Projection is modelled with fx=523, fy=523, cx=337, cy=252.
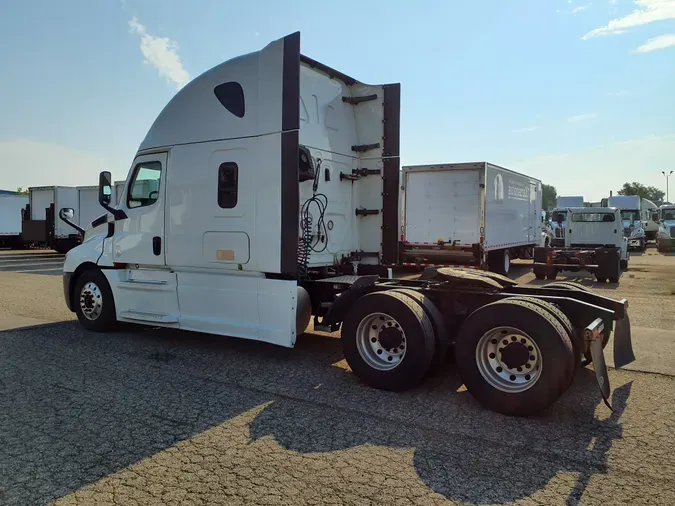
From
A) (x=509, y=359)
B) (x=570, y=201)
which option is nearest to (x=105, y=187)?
(x=509, y=359)

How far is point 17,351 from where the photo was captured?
688 cm

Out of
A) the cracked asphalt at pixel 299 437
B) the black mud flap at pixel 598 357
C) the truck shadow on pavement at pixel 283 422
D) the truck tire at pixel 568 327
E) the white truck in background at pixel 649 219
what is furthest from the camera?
the white truck in background at pixel 649 219

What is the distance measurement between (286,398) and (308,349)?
202 centimetres

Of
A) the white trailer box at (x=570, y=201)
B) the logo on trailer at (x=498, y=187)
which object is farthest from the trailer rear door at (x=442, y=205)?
the white trailer box at (x=570, y=201)

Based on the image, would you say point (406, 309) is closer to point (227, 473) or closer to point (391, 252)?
point (227, 473)

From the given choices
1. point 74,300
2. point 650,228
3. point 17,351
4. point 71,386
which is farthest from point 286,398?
point 650,228

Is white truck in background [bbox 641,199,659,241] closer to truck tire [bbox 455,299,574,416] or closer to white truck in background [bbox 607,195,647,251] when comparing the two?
white truck in background [bbox 607,195,647,251]

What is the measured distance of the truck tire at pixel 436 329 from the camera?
17.1 feet

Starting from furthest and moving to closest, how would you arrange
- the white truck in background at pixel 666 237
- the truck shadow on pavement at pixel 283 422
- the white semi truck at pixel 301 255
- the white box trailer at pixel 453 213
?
the white truck in background at pixel 666 237, the white box trailer at pixel 453 213, the white semi truck at pixel 301 255, the truck shadow on pavement at pixel 283 422

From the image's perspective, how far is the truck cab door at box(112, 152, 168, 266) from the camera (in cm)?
730

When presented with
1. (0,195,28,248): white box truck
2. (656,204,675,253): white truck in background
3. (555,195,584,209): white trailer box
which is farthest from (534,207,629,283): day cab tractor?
(0,195,28,248): white box truck

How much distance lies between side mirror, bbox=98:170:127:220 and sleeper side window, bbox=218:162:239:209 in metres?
1.99

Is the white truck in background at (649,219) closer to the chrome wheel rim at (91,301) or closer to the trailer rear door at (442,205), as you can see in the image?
the trailer rear door at (442,205)

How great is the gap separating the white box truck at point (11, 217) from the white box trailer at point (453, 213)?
25885mm
